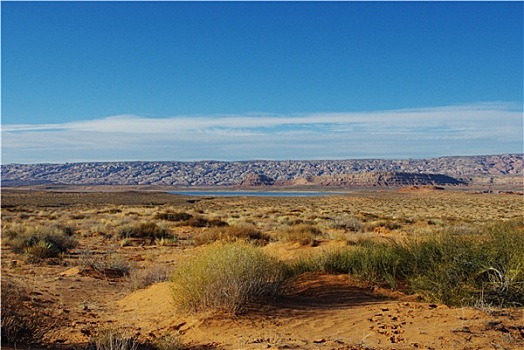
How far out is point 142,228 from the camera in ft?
77.4

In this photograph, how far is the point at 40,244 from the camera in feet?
53.7

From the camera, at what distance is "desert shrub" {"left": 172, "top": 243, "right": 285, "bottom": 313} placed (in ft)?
26.2

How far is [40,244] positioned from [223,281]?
10.8 m

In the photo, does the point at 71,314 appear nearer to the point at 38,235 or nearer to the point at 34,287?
the point at 34,287

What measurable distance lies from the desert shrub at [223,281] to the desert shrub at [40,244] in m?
8.97

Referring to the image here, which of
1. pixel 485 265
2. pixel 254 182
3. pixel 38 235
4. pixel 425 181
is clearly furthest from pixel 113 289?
pixel 254 182

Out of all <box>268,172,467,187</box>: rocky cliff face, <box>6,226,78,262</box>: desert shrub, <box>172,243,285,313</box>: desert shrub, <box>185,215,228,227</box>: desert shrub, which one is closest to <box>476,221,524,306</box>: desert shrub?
<box>172,243,285,313</box>: desert shrub

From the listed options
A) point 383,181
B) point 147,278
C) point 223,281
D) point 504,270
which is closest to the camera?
point 223,281

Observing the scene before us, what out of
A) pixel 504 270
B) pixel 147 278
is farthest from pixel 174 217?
pixel 504 270

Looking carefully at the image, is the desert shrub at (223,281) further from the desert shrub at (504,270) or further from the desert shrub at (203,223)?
the desert shrub at (203,223)

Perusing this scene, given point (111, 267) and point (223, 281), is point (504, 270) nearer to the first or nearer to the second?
point (223, 281)

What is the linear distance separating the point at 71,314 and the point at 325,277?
5.19 meters

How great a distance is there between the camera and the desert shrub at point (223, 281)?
7.98 metres

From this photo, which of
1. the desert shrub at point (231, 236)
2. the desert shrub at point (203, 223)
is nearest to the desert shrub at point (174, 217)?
the desert shrub at point (203, 223)
